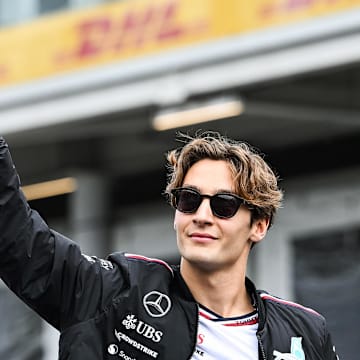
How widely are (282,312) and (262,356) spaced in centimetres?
26

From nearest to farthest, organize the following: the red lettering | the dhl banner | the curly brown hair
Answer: the curly brown hair < the dhl banner < the red lettering

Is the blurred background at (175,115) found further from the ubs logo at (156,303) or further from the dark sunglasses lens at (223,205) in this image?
the ubs logo at (156,303)

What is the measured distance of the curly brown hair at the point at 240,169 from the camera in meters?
3.67

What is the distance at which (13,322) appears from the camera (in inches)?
512

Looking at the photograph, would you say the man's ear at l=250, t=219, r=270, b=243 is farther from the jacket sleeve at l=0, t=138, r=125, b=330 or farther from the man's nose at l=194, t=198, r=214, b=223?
the jacket sleeve at l=0, t=138, r=125, b=330

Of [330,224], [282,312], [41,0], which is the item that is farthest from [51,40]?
[282,312]

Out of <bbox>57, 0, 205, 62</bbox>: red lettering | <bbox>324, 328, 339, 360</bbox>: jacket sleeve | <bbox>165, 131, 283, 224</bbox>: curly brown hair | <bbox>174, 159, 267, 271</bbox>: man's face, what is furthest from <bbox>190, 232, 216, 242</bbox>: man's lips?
<bbox>57, 0, 205, 62</bbox>: red lettering

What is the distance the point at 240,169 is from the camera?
3662 millimetres

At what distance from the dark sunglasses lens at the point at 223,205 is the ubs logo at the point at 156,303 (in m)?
0.30

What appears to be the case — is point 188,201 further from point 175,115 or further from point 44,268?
point 175,115

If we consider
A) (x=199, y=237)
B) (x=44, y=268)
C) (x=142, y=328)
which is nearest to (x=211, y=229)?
(x=199, y=237)

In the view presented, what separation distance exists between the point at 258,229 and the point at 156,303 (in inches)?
18.7

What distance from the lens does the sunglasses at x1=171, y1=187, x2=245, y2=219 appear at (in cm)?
355

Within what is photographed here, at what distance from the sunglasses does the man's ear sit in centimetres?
18
